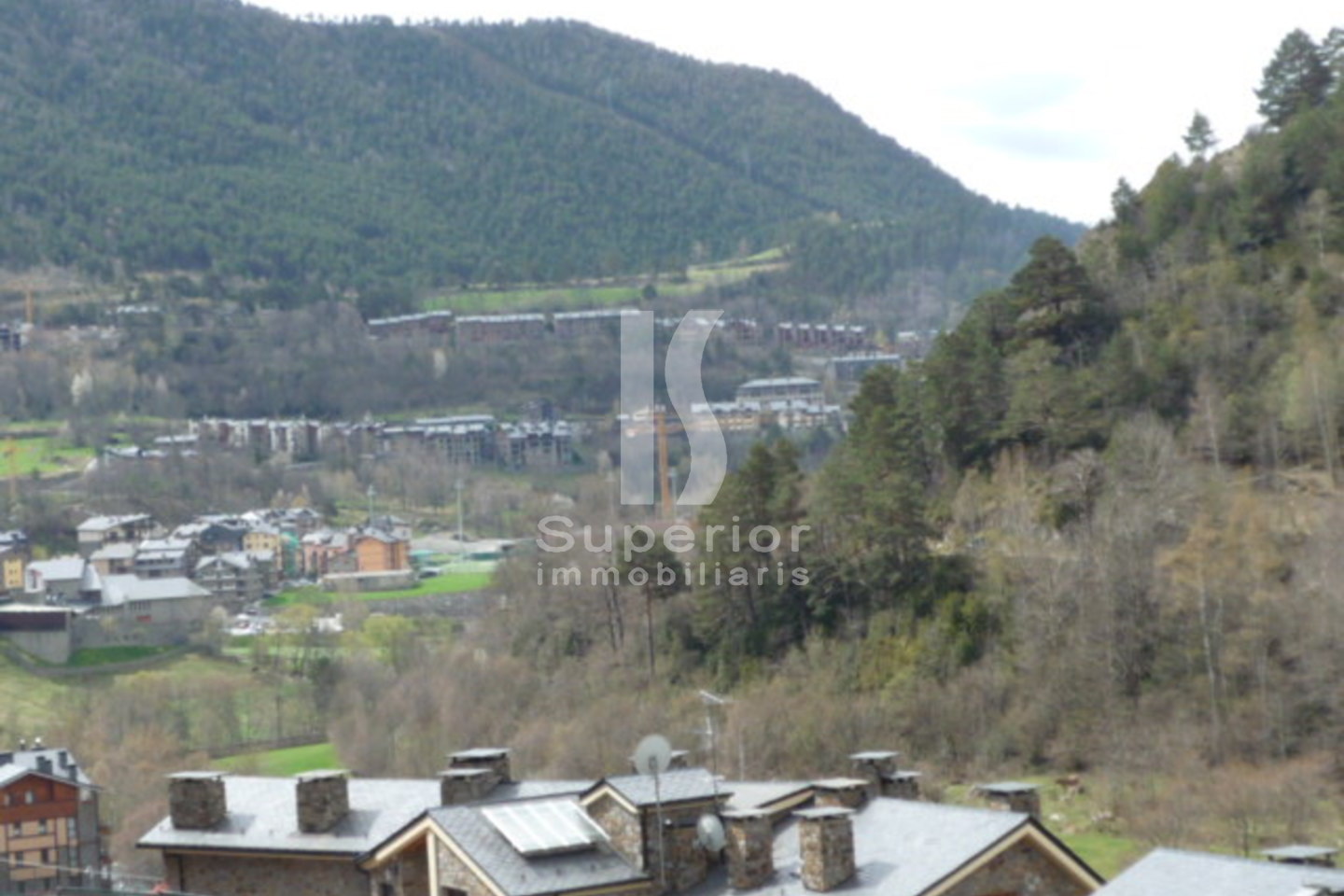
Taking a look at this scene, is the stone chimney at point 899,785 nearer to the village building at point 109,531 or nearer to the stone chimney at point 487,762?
the stone chimney at point 487,762

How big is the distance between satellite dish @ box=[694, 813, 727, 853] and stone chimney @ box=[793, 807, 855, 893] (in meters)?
0.77

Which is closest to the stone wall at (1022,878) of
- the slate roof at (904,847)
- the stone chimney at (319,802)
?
the slate roof at (904,847)

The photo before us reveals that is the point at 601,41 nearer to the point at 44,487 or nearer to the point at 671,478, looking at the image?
the point at 44,487

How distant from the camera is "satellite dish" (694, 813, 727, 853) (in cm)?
1479

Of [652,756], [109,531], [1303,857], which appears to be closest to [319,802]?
[652,756]

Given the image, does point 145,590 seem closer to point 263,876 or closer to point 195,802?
point 195,802

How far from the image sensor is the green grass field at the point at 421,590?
Result: 220 feet

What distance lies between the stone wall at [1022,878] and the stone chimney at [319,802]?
5592mm

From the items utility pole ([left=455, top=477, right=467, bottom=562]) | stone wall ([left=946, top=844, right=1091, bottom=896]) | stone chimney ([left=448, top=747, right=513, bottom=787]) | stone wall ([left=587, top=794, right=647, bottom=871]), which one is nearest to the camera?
stone wall ([left=946, top=844, right=1091, bottom=896])

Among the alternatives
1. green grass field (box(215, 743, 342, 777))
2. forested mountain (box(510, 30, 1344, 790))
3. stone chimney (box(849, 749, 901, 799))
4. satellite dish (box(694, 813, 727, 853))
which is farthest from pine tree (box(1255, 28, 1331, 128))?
Answer: satellite dish (box(694, 813, 727, 853))

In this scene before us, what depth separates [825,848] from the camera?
1411cm

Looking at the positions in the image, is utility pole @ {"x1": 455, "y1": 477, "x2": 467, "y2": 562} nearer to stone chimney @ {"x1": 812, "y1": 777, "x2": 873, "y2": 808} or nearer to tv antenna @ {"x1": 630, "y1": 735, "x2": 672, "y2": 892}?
tv antenna @ {"x1": 630, "y1": 735, "x2": 672, "y2": 892}

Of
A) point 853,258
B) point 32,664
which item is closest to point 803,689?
point 32,664

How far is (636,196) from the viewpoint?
152m
